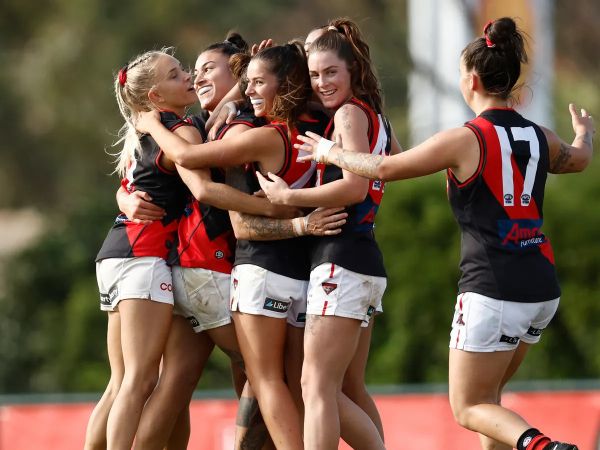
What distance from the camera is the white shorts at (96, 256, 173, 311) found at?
21.6 ft

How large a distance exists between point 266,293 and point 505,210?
127cm

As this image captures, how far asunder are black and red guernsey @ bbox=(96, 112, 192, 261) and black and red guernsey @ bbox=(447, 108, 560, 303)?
1.57m

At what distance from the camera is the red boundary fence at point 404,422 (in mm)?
9312

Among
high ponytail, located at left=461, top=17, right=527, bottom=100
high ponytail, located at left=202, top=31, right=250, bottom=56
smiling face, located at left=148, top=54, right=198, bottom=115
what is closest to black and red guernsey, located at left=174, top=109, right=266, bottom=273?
smiling face, located at left=148, top=54, right=198, bottom=115

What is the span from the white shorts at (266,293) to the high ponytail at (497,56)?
1.38 metres

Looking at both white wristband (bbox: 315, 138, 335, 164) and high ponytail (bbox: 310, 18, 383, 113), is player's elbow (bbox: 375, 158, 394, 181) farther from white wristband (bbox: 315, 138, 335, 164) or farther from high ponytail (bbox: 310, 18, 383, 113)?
high ponytail (bbox: 310, 18, 383, 113)

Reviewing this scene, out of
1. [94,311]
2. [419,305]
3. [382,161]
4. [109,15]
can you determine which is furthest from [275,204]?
[109,15]

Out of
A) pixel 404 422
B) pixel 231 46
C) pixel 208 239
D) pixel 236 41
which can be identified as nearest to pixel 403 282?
pixel 404 422

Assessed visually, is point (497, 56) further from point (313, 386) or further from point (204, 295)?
point (204, 295)

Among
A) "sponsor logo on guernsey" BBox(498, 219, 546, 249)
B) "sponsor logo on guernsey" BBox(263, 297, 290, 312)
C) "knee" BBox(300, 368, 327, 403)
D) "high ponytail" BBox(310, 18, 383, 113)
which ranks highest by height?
"high ponytail" BBox(310, 18, 383, 113)

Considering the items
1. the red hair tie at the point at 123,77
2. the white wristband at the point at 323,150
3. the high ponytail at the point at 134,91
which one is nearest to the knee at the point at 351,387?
the white wristband at the point at 323,150

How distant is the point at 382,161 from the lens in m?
6.00

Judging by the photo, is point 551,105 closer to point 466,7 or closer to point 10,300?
point 466,7

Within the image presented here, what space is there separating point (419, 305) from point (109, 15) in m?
17.3
